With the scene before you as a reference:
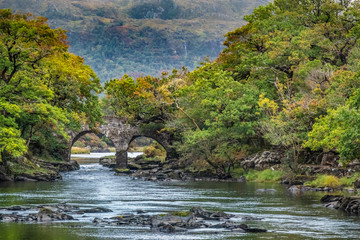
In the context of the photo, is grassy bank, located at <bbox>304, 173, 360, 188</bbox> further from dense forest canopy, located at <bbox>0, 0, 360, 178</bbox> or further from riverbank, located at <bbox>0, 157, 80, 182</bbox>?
riverbank, located at <bbox>0, 157, 80, 182</bbox>

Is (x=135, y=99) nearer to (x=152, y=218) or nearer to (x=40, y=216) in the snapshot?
(x=40, y=216)

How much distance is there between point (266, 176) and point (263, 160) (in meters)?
3.24

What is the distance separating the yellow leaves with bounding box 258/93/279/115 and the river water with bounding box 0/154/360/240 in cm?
941

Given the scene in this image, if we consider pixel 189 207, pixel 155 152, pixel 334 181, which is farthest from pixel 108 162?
pixel 189 207

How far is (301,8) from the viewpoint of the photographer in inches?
3046

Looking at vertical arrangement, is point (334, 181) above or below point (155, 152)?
below

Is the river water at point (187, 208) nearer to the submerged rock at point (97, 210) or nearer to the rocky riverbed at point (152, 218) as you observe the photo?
the submerged rock at point (97, 210)

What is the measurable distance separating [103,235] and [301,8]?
5974 centimetres

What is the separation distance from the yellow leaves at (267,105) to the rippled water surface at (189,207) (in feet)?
33.2

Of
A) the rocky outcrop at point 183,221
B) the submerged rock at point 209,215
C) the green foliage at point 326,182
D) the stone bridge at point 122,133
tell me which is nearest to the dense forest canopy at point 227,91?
the stone bridge at point 122,133

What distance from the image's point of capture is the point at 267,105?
61625 millimetres

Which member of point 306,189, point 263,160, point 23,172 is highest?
point 263,160

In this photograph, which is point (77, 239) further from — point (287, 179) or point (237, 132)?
point (237, 132)

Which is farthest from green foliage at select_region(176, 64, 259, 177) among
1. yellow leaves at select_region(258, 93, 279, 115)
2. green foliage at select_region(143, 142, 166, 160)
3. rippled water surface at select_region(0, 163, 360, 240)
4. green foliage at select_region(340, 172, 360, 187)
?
green foliage at select_region(143, 142, 166, 160)
